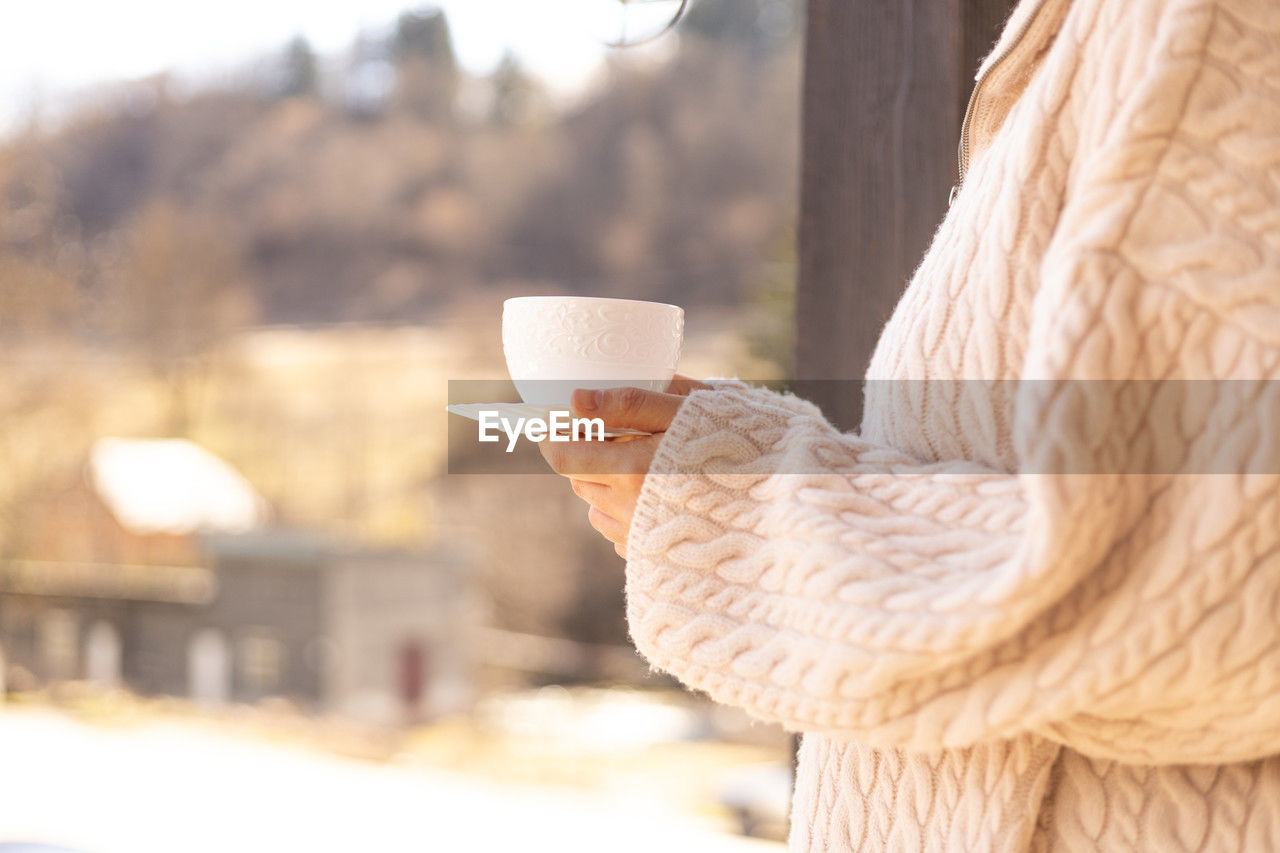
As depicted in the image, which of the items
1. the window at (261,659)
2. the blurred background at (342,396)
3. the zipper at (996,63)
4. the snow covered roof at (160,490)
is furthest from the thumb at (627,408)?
the snow covered roof at (160,490)

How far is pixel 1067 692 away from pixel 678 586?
164 mm

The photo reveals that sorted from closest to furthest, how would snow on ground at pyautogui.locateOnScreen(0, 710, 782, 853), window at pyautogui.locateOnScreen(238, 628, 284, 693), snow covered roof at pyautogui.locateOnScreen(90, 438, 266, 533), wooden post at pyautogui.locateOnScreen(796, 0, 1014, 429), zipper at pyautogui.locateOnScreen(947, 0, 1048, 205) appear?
zipper at pyautogui.locateOnScreen(947, 0, 1048, 205) → wooden post at pyautogui.locateOnScreen(796, 0, 1014, 429) → snow on ground at pyautogui.locateOnScreen(0, 710, 782, 853) → window at pyautogui.locateOnScreen(238, 628, 284, 693) → snow covered roof at pyautogui.locateOnScreen(90, 438, 266, 533)

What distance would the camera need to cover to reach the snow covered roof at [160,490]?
12.3m

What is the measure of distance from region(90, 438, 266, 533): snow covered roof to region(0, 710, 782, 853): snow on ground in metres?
5.86

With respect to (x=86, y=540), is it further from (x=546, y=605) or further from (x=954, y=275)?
(x=954, y=275)

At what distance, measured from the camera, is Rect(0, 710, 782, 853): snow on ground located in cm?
321

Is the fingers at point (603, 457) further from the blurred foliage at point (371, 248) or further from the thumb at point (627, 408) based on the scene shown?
the blurred foliage at point (371, 248)

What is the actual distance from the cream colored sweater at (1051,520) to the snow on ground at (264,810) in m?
1.54

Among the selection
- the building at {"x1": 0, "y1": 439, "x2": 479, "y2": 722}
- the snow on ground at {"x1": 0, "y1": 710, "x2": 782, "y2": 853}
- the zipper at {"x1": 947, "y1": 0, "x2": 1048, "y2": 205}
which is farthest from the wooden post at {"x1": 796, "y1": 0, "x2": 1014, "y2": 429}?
the building at {"x1": 0, "y1": 439, "x2": 479, "y2": 722}

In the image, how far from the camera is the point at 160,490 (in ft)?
41.1

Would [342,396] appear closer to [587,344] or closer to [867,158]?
[867,158]

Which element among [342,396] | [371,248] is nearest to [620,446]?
[342,396]

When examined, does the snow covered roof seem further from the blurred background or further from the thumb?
the thumb

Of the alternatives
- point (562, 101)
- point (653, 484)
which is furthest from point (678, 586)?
point (562, 101)
